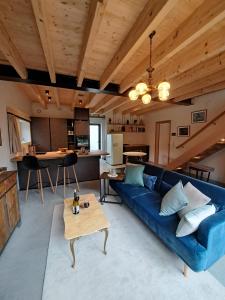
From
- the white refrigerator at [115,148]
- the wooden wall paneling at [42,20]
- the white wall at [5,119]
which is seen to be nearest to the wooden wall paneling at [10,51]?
the wooden wall paneling at [42,20]

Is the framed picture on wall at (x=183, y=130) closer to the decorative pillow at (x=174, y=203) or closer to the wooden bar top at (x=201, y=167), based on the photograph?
the wooden bar top at (x=201, y=167)

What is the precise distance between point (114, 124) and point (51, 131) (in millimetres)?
3337

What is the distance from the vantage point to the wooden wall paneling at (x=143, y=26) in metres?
1.35

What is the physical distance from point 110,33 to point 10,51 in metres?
1.44

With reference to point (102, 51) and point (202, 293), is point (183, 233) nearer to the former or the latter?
point (202, 293)

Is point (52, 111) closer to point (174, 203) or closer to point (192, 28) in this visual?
point (192, 28)

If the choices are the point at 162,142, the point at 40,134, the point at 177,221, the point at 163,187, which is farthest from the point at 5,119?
the point at 162,142

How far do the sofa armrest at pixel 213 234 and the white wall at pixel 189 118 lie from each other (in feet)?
12.5

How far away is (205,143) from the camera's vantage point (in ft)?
12.9

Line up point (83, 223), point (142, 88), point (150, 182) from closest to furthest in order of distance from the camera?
point (83, 223) → point (142, 88) → point (150, 182)

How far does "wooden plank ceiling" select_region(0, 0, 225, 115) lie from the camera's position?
1.49 metres

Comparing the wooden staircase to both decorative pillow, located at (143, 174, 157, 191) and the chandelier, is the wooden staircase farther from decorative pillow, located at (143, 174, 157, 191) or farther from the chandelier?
the chandelier

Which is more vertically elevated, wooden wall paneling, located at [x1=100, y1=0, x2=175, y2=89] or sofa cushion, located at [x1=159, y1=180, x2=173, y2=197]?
wooden wall paneling, located at [x1=100, y1=0, x2=175, y2=89]

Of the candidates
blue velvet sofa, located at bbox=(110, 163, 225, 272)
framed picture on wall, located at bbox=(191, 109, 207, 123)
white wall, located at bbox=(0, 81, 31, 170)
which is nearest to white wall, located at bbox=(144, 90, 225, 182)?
framed picture on wall, located at bbox=(191, 109, 207, 123)
